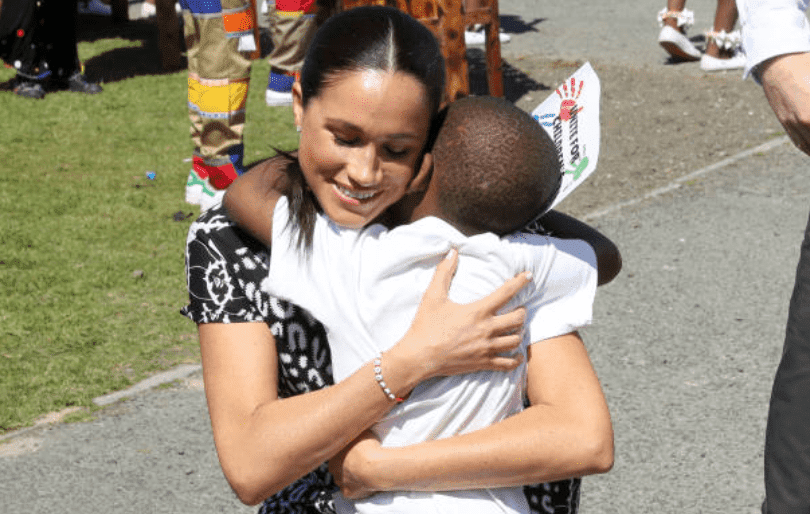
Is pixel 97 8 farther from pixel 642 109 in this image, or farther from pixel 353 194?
pixel 353 194

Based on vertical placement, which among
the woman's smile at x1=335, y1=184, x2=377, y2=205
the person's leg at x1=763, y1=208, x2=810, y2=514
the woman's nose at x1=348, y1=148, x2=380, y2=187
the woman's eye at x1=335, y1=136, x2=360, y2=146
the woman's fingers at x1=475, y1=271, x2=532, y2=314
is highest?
the woman's eye at x1=335, y1=136, x2=360, y2=146

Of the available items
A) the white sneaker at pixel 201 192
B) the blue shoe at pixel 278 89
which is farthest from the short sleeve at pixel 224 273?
the blue shoe at pixel 278 89

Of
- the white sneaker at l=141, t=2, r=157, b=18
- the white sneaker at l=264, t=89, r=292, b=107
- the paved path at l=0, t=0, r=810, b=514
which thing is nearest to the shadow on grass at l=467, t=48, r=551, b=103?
the white sneaker at l=264, t=89, r=292, b=107

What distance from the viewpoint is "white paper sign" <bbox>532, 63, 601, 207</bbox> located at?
6.00ft

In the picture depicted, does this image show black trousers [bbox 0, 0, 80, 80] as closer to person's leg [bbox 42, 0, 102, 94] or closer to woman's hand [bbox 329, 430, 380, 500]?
person's leg [bbox 42, 0, 102, 94]

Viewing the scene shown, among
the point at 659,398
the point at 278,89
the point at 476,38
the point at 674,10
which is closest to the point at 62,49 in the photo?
the point at 278,89

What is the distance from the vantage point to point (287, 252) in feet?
6.09

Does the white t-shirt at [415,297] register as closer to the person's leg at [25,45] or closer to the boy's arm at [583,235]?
the boy's arm at [583,235]

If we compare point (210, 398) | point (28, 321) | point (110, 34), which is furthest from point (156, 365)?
point (110, 34)

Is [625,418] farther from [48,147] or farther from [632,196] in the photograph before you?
[48,147]

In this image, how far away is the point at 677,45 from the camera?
9.25 meters

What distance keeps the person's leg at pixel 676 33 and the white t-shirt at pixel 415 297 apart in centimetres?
771

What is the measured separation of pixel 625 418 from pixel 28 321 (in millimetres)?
2257

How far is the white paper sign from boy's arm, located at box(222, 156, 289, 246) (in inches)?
17.3
